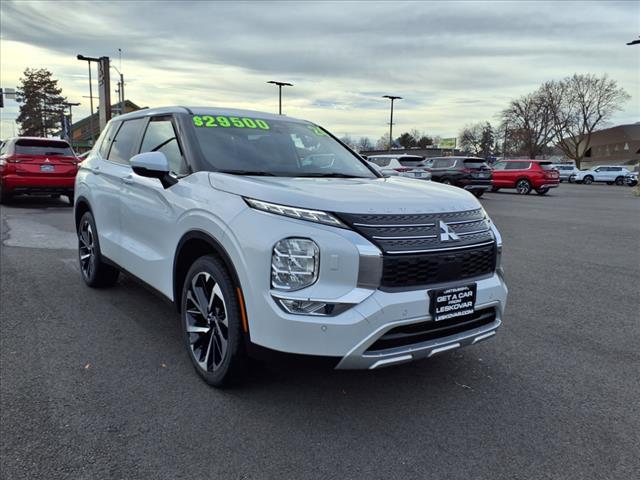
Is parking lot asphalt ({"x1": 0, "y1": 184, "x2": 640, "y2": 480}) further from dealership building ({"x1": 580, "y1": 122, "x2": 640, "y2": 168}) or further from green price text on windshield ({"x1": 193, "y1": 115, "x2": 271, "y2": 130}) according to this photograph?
dealership building ({"x1": 580, "y1": 122, "x2": 640, "y2": 168})

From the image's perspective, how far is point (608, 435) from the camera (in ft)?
9.08

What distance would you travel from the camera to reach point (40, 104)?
80.6 metres

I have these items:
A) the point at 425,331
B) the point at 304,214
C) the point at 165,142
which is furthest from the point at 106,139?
the point at 425,331

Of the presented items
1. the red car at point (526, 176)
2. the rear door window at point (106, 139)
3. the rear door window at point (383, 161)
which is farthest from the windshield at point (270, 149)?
the red car at point (526, 176)

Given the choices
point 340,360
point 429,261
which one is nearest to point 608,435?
point 429,261

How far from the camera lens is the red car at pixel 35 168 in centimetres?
1252

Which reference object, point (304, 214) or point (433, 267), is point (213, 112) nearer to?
point (304, 214)

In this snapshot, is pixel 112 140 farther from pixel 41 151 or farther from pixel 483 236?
pixel 41 151

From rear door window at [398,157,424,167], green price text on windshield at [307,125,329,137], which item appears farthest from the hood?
rear door window at [398,157,424,167]

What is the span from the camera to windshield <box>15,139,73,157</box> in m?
12.7

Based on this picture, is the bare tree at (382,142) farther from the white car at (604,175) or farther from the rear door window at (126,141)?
the rear door window at (126,141)

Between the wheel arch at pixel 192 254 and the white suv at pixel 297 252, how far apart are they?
1cm

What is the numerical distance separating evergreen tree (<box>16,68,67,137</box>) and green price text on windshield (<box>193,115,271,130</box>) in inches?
3441

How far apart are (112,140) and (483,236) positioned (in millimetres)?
3866
